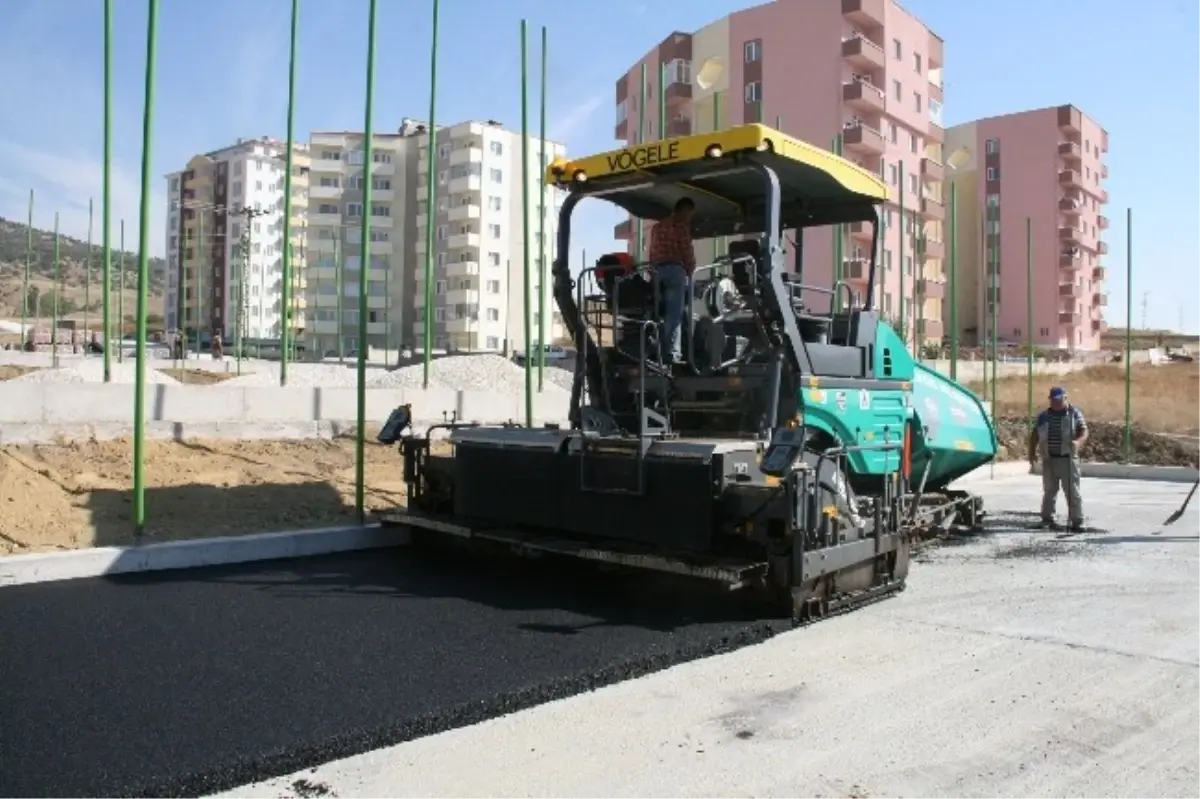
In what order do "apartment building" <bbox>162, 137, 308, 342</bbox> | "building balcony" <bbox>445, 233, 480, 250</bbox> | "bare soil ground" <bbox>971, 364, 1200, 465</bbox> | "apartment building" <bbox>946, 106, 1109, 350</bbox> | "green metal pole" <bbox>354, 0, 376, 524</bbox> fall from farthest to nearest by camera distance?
"apartment building" <bbox>162, 137, 308, 342</bbox> → "building balcony" <bbox>445, 233, 480, 250</bbox> → "apartment building" <bbox>946, 106, 1109, 350</bbox> → "bare soil ground" <bbox>971, 364, 1200, 465</bbox> → "green metal pole" <bbox>354, 0, 376, 524</bbox>

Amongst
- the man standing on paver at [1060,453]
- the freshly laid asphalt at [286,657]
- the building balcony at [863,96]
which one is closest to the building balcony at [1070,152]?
the building balcony at [863,96]

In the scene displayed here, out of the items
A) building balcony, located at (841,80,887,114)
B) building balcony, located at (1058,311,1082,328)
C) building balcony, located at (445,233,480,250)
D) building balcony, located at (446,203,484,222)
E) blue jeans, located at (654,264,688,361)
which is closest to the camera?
blue jeans, located at (654,264,688,361)

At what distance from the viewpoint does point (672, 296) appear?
21.0 ft

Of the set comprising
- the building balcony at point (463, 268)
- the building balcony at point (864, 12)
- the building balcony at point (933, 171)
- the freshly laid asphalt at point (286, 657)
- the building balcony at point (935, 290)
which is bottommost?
the freshly laid asphalt at point (286, 657)

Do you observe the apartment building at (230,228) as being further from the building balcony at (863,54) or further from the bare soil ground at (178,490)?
the bare soil ground at (178,490)

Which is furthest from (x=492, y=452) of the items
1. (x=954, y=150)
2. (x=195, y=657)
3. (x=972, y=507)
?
(x=954, y=150)

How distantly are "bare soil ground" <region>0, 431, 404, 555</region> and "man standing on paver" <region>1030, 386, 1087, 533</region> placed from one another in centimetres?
661

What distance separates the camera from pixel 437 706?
4145mm

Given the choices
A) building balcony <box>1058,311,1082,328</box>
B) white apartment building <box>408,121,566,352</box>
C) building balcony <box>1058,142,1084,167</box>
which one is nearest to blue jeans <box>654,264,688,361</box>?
white apartment building <box>408,121,566,352</box>

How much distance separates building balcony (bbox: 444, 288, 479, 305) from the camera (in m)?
62.0

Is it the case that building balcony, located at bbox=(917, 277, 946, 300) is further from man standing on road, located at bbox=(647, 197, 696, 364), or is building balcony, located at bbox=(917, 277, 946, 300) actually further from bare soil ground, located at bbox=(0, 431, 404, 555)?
man standing on road, located at bbox=(647, 197, 696, 364)

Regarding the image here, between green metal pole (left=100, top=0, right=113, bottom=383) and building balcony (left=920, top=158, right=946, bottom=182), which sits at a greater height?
building balcony (left=920, top=158, right=946, bottom=182)

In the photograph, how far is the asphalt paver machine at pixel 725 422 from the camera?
5621 millimetres

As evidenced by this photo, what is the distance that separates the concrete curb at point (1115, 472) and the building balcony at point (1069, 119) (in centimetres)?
4943
